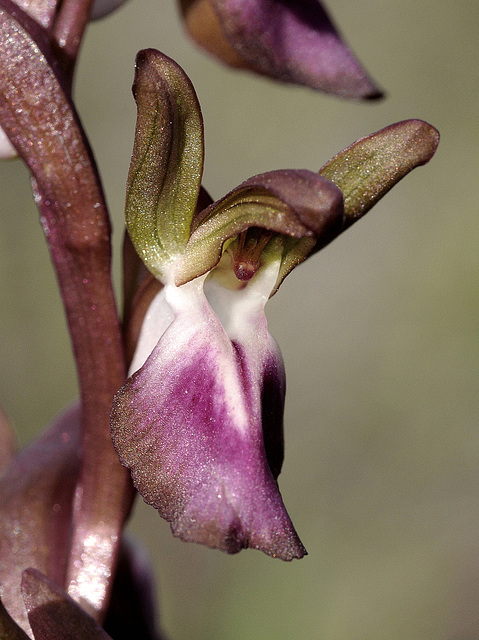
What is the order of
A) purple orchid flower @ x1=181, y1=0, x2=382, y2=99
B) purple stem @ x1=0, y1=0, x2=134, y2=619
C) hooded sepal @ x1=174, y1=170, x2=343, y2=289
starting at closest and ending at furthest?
hooded sepal @ x1=174, y1=170, x2=343, y2=289, purple stem @ x1=0, y1=0, x2=134, y2=619, purple orchid flower @ x1=181, y1=0, x2=382, y2=99

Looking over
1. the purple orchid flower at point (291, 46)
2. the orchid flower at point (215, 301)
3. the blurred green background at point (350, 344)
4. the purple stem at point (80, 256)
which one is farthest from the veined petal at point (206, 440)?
the blurred green background at point (350, 344)

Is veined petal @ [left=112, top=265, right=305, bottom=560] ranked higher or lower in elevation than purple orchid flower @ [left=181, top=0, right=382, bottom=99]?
lower

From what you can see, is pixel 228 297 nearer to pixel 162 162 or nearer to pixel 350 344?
pixel 162 162

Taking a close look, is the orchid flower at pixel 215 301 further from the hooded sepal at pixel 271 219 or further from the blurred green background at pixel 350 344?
the blurred green background at pixel 350 344

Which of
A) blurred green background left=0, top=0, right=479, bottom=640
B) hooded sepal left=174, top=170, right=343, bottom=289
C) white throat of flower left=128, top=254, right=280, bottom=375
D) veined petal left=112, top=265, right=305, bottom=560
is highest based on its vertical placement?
hooded sepal left=174, top=170, right=343, bottom=289

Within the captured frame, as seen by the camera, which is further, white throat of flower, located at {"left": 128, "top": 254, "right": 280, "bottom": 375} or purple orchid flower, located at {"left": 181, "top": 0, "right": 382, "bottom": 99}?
purple orchid flower, located at {"left": 181, "top": 0, "right": 382, "bottom": 99}

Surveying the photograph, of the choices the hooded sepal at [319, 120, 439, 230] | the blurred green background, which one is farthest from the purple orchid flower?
the blurred green background

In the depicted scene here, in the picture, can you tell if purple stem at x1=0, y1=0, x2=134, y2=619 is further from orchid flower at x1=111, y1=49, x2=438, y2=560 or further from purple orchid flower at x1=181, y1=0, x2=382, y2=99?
purple orchid flower at x1=181, y1=0, x2=382, y2=99
